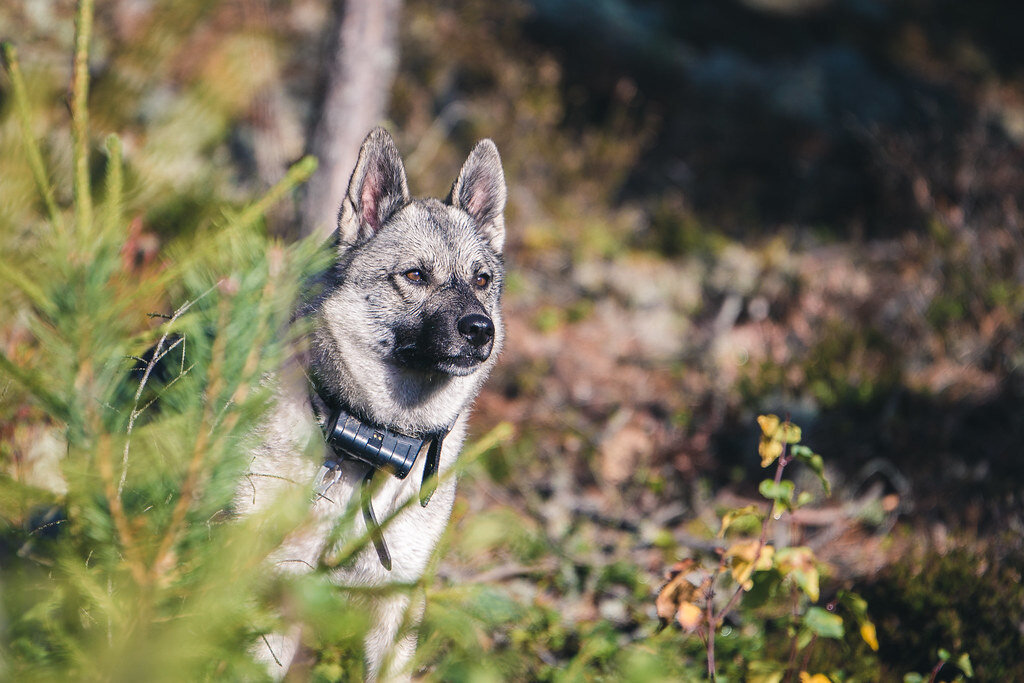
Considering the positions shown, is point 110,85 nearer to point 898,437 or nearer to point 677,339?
point 898,437

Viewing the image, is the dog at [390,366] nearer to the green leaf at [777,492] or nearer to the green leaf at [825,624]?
the green leaf at [777,492]

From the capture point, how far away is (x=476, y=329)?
7.32 feet

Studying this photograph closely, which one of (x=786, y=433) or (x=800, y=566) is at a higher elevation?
(x=786, y=433)

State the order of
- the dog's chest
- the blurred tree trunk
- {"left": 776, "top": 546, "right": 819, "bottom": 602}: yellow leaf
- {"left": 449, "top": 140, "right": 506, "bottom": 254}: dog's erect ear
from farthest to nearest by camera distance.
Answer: the blurred tree trunk
{"left": 449, "top": 140, "right": 506, "bottom": 254}: dog's erect ear
the dog's chest
{"left": 776, "top": 546, "right": 819, "bottom": 602}: yellow leaf

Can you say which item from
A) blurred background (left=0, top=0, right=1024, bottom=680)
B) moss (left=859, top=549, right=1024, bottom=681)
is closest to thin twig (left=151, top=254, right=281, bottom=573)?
blurred background (left=0, top=0, right=1024, bottom=680)

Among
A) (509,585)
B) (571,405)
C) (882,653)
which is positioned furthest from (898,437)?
(509,585)

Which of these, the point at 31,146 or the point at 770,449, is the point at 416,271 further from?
the point at 31,146

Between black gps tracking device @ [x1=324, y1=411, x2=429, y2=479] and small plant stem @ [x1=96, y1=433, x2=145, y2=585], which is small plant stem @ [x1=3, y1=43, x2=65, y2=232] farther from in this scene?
black gps tracking device @ [x1=324, y1=411, x2=429, y2=479]

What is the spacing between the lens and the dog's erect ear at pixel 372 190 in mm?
2379

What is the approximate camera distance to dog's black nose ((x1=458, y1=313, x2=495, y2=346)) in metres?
A: 2.23

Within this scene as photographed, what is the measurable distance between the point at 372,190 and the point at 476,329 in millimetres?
830

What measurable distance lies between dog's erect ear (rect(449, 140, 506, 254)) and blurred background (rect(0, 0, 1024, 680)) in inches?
34.6

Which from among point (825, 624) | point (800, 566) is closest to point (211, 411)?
point (800, 566)

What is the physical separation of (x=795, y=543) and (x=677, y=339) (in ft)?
7.34
